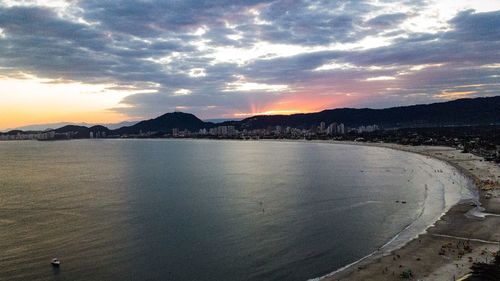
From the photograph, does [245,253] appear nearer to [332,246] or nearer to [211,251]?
[211,251]

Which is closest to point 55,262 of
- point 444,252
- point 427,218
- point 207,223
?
point 207,223

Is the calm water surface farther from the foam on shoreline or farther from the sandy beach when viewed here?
the sandy beach

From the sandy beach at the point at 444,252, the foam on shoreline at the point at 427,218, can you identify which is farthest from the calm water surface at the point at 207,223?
the sandy beach at the point at 444,252

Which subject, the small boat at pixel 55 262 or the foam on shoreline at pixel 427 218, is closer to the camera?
the small boat at pixel 55 262

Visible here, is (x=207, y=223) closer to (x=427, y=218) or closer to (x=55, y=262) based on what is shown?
(x=55, y=262)

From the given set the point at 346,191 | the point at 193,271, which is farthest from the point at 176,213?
the point at 346,191

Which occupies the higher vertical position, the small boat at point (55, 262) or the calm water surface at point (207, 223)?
the small boat at point (55, 262)

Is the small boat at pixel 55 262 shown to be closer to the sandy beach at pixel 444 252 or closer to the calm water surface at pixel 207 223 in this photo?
the calm water surface at pixel 207 223

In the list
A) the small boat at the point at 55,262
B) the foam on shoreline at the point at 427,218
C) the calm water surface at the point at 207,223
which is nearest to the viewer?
the small boat at the point at 55,262

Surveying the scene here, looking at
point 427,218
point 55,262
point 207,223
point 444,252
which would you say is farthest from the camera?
point 427,218
